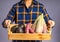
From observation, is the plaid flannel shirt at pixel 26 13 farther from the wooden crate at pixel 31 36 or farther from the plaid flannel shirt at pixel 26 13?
the wooden crate at pixel 31 36

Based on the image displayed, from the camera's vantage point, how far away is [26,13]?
103cm

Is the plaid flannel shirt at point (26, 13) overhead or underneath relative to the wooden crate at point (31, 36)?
overhead

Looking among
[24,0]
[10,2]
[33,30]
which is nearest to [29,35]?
[33,30]

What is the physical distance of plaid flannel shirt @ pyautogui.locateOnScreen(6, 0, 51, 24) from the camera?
102 centimetres

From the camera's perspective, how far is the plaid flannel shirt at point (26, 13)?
3.36ft

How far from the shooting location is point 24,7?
104 centimetres

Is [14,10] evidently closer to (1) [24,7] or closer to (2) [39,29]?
(1) [24,7]

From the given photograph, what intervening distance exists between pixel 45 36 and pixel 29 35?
0.24 feet

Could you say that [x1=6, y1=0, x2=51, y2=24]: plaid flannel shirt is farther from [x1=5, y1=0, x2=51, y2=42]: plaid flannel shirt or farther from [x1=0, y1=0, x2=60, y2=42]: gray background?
[x1=0, y1=0, x2=60, y2=42]: gray background

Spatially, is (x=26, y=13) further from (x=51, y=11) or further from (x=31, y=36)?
(x=51, y=11)

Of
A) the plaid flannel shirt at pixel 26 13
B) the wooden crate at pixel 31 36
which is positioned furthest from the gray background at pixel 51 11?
the wooden crate at pixel 31 36

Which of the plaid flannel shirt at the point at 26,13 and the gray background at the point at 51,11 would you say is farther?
the gray background at the point at 51,11

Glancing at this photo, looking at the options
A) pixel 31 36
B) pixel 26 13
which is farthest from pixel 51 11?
pixel 31 36

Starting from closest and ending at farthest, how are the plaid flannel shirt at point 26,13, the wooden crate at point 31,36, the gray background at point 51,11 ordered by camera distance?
the wooden crate at point 31,36 → the plaid flannel shirt at point 26,13 → the gray background at point 51,11
